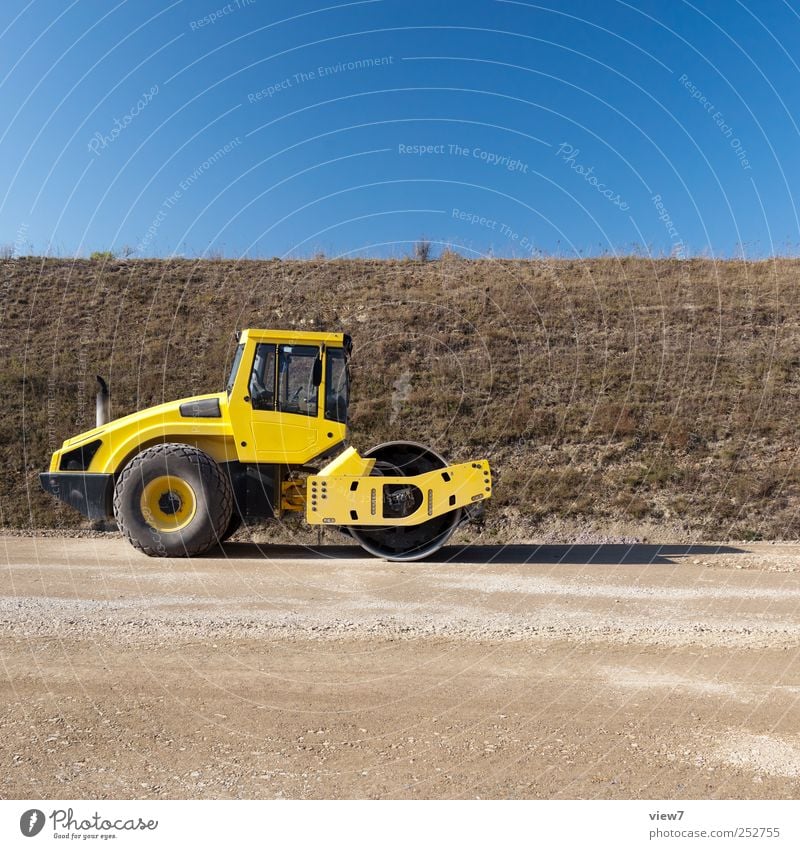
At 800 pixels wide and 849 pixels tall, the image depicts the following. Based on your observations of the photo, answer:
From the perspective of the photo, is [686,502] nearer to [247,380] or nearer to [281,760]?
[247,380]

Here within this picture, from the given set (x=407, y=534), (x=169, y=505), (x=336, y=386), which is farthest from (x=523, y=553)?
(x=169, y=505)

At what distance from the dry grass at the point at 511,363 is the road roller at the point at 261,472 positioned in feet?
16.3

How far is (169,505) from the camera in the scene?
11281 mm

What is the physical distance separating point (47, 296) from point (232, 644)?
2263cm

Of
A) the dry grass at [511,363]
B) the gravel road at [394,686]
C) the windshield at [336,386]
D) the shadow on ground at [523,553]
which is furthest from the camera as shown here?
the dry grass at [511,363]

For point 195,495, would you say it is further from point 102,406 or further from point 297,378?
point 102,406

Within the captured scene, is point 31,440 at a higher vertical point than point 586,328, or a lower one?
lower

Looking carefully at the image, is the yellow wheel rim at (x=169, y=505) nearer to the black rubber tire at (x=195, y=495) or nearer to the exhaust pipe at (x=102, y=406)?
the black rubber tire at (x=195, y=495)

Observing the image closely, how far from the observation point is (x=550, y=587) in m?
9.30

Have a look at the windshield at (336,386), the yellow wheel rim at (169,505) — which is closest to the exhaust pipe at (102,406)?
the yellow wheel rim at (169,505)

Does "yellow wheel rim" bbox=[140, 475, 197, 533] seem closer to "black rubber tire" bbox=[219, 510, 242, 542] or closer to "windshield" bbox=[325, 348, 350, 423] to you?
"black rubber tire" bbox=[219, 510, 242, 542]

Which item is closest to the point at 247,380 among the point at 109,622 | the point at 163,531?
the point at 163,531

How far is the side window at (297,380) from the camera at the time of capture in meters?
11.2

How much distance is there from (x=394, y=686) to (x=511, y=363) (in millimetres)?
16803
